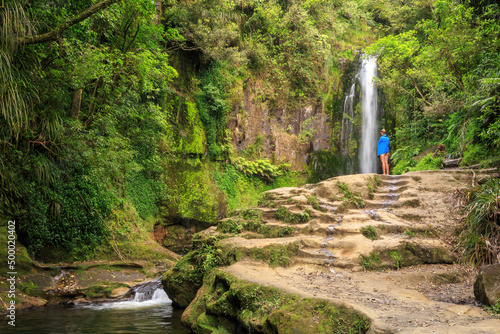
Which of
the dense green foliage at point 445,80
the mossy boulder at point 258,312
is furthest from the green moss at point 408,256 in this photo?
the dense green foliage at point 445,80

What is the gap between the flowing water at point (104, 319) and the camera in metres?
6.32

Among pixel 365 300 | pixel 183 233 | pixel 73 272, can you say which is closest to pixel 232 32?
pixel 183 233

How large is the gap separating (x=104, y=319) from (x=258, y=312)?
3894 mm

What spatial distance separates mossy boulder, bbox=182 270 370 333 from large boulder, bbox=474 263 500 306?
1640mm

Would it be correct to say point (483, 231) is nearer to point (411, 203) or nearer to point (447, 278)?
point (447, 278)

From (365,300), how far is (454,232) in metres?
4.28

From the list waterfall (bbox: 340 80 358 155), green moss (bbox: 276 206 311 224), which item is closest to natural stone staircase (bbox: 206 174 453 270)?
green moss (bbox: 276 206 311 224)

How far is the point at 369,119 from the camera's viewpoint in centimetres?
1970

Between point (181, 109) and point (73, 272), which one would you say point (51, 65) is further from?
point (181, 109)

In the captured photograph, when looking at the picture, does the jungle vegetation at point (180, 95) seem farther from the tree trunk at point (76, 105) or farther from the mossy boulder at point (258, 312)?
the mossy boulder at point (258, 312)

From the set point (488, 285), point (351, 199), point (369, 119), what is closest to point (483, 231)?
point (488, 285)

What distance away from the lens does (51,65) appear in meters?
8.23

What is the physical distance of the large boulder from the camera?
417 cm

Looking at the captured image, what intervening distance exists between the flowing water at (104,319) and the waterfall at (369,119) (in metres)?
14.1
